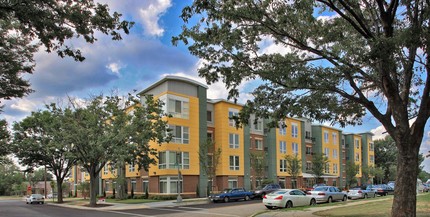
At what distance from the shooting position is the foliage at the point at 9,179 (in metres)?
110

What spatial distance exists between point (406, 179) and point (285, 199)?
13.5m

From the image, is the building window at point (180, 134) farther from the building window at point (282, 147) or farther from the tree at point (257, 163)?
the building window at point (282, 147)

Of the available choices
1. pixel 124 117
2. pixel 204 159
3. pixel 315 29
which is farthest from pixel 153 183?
pixel 315 29

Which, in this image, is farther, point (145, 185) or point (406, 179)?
Result: point (145, 185)

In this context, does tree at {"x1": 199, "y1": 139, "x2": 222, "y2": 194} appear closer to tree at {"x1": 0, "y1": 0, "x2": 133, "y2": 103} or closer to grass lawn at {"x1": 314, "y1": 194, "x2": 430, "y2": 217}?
grass lawn at {"x1": 314, "y1": 194, "x2": 430, "y2": 217}

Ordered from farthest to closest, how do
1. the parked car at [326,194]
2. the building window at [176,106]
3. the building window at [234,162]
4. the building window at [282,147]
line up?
the building window at [282,147] < the building window at [234,162] < the building window at [176,106] < the parked car at [326,194]

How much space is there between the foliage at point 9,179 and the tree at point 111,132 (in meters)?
85.2

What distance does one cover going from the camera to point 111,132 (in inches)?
1356

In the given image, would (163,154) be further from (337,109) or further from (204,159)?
(337,109)

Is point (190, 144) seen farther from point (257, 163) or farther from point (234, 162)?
point (257, 163)

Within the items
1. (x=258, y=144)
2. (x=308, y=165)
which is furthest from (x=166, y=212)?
(x=308, y=165)

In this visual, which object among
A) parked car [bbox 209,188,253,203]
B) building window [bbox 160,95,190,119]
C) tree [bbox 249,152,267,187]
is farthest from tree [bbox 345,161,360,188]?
building window [bbox 160,95,190,119]

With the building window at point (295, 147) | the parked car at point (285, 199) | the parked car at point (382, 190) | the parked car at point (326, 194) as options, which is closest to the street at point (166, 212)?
the parked car at point (285, 199)

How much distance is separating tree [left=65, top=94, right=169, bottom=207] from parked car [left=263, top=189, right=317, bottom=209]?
13303mm
